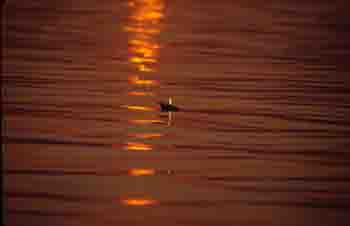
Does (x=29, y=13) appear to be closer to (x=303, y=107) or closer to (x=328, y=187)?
(x=303, y=107)

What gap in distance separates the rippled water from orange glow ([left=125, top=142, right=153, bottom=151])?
0.01 metres

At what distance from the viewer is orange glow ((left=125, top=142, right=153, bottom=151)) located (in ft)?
24.8

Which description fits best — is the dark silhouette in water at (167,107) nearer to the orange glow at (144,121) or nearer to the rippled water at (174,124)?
the rippled water at (174,124)

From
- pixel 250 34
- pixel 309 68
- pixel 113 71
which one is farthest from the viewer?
pixel 250 34

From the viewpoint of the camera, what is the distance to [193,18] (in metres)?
18.7

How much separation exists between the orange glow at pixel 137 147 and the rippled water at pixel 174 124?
0.01 meters

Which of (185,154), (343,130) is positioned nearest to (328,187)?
(185,154)

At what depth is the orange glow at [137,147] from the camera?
756cm

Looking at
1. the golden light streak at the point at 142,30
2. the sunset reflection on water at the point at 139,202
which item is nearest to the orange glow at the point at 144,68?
the golden light streak at the point at 142,30

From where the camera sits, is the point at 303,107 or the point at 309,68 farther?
Answer: the point at 309,68

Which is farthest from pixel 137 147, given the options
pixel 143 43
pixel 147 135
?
pixel 143 43

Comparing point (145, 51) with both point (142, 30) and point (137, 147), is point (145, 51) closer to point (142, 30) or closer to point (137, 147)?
point (142, 30)

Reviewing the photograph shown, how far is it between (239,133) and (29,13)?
38.5 ft

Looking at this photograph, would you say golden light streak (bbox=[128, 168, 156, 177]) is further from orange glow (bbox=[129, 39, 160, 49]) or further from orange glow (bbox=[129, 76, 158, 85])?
orange glow (bbox=[129, 39, 160, 49])
